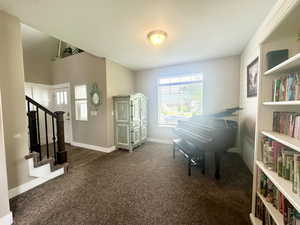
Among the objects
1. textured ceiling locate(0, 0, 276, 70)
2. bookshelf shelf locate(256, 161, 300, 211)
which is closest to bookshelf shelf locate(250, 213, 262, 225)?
bookshelf shelf locate(256, 161, 300, 211)

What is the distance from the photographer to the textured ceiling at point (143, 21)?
1.65 metres

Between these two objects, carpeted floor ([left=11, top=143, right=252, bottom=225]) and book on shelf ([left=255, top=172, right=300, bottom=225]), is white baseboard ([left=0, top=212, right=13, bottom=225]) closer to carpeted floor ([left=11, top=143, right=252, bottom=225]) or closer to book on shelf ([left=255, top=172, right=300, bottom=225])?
carpeted floor ([left=11, top=143, right=252, bottom=225])

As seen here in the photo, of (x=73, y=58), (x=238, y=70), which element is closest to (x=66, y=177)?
(x=73, y=58)

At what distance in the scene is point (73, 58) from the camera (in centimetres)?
412

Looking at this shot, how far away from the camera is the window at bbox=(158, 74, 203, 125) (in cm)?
394

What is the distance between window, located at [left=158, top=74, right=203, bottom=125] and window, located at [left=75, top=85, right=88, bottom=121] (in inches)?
94.8

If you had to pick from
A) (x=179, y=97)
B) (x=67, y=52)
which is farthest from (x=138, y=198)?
(x=67, y=52)

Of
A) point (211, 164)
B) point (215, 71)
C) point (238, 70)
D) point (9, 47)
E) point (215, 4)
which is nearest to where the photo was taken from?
point (215, 4)

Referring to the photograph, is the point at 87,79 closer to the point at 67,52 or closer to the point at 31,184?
the point at 67,52

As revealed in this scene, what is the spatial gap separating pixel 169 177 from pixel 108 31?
2.84m

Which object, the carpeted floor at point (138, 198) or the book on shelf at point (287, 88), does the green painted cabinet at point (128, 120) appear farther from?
the book on shelf at point (287, 88)

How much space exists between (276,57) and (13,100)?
338 centimetres

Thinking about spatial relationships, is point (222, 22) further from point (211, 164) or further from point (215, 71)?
point (211, 164)

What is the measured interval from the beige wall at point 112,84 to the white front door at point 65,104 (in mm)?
1635
